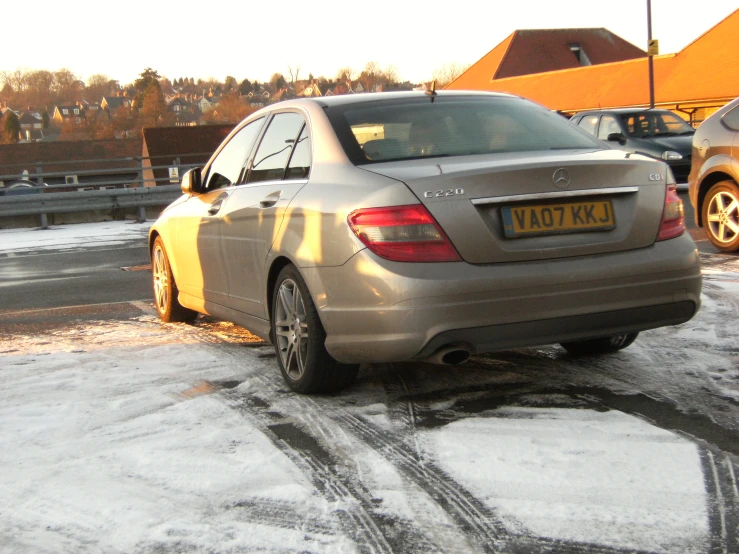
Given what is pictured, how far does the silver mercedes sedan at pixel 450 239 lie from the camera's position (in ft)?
13.8

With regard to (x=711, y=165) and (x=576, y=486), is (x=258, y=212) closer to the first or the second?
(x=576, y=486)

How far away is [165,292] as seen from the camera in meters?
7.45

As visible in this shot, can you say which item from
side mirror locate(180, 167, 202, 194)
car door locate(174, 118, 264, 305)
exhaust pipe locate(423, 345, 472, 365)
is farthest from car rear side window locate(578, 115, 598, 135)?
exhaust pipe locate(423, 345, 472, 365)

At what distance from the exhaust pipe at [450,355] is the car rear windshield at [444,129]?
3.27 ft

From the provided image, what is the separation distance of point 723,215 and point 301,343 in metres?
6.27

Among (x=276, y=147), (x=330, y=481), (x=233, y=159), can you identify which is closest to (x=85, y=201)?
(x=233, y=159)

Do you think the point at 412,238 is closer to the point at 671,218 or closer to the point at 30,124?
the point at 671,218

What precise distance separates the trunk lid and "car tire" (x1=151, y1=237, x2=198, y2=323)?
316cm

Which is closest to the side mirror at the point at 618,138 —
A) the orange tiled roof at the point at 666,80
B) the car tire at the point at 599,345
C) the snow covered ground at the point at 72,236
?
the snow covered ground at the point at 72,236

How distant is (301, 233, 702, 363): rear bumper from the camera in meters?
4.18

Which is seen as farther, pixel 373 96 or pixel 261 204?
pixel 373 96

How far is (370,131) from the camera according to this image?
4.96 m

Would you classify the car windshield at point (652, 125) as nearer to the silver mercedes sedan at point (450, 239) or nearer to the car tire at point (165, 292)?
the car tire at point (165, 292)

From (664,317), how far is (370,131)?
168 cm
